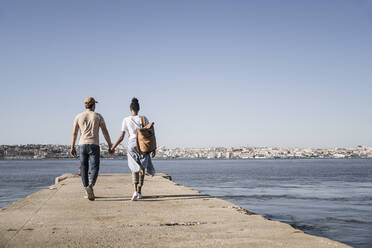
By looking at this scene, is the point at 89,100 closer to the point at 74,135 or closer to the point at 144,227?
the point at 74,135

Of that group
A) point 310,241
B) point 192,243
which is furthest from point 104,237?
point 310,241

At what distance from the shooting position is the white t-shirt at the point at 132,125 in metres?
8.01

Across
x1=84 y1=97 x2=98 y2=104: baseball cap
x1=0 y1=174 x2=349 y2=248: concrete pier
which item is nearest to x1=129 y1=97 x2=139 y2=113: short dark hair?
x1=84 y1=97 x2=98 y2=104: baseball cap

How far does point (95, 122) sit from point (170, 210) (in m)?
2.70

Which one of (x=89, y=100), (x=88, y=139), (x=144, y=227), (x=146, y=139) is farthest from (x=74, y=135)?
(x=144, y=227)

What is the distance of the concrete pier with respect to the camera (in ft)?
Result: 12.6

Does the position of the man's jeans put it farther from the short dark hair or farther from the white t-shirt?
the short dark hair

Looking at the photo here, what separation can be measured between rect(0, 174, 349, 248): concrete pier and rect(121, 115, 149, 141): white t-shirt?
1597 millimetres

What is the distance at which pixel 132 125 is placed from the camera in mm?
8008

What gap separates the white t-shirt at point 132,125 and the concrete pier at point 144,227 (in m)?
1.60

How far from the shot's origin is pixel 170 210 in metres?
6.28

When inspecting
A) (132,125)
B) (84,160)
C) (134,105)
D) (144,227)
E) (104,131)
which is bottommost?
(144,227)

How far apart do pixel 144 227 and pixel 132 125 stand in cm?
354

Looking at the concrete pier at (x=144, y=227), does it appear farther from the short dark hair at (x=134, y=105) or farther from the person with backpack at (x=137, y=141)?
the short dark hair at (x=134, y=105)
